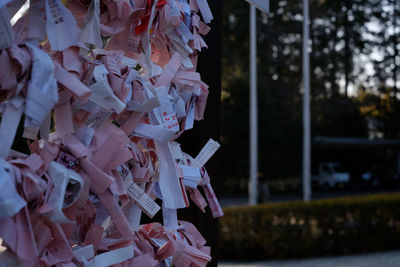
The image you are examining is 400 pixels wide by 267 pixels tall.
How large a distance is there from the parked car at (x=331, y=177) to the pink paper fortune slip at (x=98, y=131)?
2989 cm

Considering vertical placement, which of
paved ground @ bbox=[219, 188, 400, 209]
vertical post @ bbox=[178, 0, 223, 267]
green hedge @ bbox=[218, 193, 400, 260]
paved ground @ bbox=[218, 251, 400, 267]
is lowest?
paved ground @ bbox=[219, 188, 400, 209]

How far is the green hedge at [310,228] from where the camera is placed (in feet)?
30.6

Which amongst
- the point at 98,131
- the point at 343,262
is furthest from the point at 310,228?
the point at 98,131

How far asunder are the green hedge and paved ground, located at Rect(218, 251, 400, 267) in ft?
0.89

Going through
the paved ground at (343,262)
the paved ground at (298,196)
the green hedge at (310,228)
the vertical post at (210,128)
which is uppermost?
the vertical post at (210,128)

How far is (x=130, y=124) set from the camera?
101cm

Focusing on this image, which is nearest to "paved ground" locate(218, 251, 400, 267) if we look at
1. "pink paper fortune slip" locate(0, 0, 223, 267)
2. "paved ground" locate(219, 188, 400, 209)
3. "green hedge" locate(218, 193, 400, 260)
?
"green hedge" locate(218, 193, 400, 260)

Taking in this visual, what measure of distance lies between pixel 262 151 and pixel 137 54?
88.6 feet

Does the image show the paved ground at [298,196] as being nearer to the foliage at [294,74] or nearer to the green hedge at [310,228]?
the foliage at [294,74]

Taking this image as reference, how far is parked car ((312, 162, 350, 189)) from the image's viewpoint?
2984 cm

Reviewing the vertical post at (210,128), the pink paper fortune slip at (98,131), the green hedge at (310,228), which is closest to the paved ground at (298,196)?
the green hedge at (310,228)

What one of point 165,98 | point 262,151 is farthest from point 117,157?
point 262,151

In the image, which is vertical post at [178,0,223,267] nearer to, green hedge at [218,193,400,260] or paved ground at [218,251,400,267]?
paved ground at [218,251,400,267]

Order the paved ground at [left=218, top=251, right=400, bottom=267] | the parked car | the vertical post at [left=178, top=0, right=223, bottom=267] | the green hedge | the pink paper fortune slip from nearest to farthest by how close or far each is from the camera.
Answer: the pink paper fortune slip < the vertical post at [left=178, top=0, right=223, bottom=267] < the paved ground at [left=218, top=251, right=400, bottom=267] < the green hedge < the parked car
